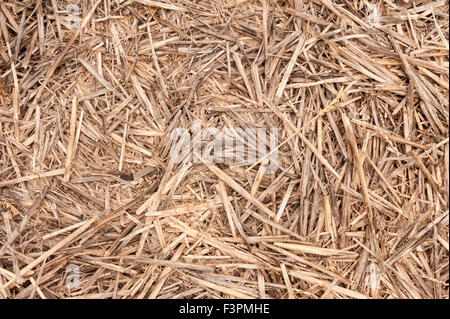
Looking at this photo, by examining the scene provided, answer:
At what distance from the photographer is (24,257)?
1.40 m

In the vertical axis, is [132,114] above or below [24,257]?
above

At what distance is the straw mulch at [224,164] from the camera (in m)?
1.35

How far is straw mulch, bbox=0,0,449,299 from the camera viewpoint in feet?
4.42

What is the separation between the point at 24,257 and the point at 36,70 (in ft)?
2.03

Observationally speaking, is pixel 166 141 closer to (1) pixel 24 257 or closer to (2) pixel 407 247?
(1) pixel 24 257

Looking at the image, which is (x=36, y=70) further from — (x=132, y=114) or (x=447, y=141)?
(x=447, y=141)

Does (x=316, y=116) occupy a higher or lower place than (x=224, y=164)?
higher

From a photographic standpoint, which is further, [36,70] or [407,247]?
[36,70]

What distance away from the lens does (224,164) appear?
1427 mm
